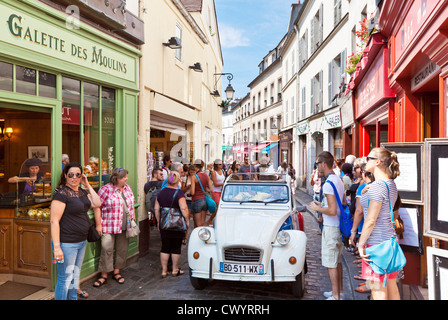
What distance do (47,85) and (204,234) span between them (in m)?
3.02

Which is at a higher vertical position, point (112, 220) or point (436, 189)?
point (436, 189)

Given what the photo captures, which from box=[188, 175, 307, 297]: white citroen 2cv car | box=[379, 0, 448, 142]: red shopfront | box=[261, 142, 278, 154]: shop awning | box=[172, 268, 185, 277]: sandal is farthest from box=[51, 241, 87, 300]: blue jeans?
box=[261, 142, 278, 154]: shop awning

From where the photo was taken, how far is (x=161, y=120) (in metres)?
9.62

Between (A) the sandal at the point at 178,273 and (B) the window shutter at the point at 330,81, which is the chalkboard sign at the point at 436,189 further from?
(B) the window shutter at the point at 330,81

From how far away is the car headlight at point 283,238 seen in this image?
175 inches

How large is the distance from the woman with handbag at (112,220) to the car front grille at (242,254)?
186 cm

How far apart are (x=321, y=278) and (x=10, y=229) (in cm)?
479

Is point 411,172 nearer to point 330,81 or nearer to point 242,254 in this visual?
point 242,254

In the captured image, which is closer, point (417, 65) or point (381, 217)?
point (381, 217)

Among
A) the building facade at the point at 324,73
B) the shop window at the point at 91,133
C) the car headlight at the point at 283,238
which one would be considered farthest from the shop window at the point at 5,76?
the building facade at the point at 324,73

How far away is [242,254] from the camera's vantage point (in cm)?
445

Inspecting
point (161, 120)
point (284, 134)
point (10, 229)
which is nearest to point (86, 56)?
point (10, 229)

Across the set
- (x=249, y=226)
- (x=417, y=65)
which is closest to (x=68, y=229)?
(x=249, y=226)

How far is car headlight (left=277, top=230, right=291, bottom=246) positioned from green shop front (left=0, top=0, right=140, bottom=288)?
2935 millimetres
